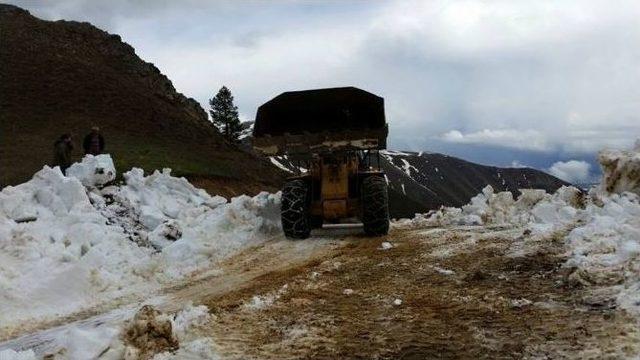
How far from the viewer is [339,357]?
19.1 ft

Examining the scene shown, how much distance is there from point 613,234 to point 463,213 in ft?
24.6

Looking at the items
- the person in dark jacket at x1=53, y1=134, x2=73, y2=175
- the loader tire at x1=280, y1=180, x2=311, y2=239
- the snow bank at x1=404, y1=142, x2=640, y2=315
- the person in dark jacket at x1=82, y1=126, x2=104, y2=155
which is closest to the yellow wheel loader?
the loader tire at x1=280, y1=180, x2=311, y2=239

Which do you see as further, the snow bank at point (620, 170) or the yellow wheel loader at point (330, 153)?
the yellow wheel loader at point (330, 153)

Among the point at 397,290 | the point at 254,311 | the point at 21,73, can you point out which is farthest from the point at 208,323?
the point at 21,73

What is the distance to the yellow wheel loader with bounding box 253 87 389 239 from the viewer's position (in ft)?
44.7

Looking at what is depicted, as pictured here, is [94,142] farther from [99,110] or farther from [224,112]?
[224,112]

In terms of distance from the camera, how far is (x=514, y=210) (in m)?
15.3

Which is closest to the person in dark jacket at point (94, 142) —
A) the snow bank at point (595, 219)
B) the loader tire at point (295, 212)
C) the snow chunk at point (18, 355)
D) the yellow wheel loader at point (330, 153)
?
the yellow wheel loader at point (330, 153)

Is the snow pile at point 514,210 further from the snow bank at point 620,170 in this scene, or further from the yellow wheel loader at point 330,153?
the yellow wheel loader at point 330,153

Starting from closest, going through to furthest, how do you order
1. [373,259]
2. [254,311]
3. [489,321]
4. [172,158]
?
[489,321] < [254,311] < [373,259] < [172,158]

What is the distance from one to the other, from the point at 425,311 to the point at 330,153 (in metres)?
7.30

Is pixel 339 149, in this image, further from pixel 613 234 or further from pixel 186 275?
pixel 613 234

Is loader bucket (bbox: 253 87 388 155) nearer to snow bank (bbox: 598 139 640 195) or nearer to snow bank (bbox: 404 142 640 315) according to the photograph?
snow bank (bbox: 404 142 640 315)

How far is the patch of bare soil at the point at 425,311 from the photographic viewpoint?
5.84 m
